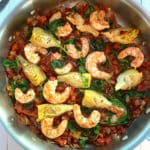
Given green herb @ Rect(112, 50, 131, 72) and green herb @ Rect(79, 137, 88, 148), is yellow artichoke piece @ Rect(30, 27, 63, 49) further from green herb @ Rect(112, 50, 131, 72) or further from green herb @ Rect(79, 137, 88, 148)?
green herb @ Rect(79, 137, 88, 148)

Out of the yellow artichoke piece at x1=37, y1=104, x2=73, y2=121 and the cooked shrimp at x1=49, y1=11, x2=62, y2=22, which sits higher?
the cooked shrimp at x1=49, y1=11, x2=62, y2=22

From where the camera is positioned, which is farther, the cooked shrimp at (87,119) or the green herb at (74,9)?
the green herb at (74,9)

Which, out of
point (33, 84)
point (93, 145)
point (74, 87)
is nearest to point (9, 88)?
point (33, 84)

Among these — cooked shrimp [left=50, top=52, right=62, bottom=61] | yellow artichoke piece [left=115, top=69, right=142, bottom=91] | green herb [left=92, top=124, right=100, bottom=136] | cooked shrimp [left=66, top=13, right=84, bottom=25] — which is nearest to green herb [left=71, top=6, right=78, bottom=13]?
cooked shrimp [left=66, top=13, right=84, bottom=25]

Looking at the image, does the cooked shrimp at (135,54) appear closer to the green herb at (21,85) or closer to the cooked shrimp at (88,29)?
the cooked shrimp at (88,29)

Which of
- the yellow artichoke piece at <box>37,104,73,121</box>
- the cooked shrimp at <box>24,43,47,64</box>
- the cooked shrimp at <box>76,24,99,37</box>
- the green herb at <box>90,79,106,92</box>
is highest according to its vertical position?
the cooked shrimp at <box>76,24,99,37</box>

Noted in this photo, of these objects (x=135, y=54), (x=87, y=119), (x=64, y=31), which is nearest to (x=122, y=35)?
(x=135, y=54)

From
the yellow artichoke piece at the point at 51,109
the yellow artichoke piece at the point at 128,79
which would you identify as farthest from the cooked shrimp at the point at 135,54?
the yellow artichoke piece at the point at 51,109

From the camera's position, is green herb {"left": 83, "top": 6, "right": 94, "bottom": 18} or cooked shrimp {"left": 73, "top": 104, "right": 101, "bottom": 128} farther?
green herb {"left": 83, "top": 6, "right": 94, "bottom": 18}

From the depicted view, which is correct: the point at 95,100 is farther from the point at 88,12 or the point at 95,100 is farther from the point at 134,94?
the point at 88,12
